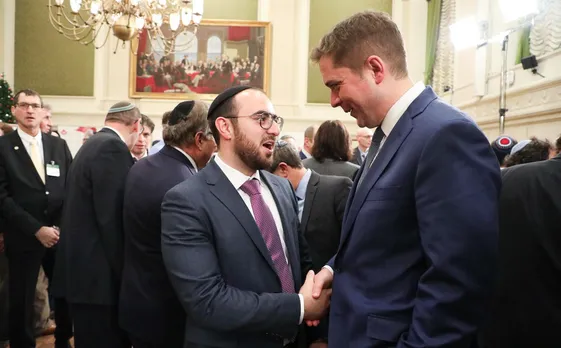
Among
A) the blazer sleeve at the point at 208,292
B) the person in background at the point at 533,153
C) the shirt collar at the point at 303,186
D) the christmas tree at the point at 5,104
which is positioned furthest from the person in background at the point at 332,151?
the christmas tree at the point at 5,104

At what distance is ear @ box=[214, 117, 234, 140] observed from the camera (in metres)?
1.97

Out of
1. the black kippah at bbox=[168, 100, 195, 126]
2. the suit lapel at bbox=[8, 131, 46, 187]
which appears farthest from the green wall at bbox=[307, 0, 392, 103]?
the black kippah at bbox=[168, 100, 195, 126]

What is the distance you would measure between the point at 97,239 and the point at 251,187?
4.28ft

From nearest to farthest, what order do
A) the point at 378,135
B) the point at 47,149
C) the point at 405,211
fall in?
the point at 405,211 → the point at 378,135 → the point at 47,149

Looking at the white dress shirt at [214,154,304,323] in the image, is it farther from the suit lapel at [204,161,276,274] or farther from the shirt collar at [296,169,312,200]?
the shirt collar at [296,169,312,200]

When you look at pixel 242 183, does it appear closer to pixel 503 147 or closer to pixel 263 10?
pixel 503 147

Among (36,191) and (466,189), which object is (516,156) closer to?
(466,189)

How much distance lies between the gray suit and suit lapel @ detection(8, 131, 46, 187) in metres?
1.99

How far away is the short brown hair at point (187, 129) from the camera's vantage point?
2.52 m

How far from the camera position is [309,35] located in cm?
1193

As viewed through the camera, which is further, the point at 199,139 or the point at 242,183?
the point at 199,139

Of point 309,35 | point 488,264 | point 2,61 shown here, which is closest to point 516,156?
point 488,264

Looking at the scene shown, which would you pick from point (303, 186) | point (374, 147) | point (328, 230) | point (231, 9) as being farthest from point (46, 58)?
point (374, 147)

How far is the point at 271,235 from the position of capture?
1.91 metres
